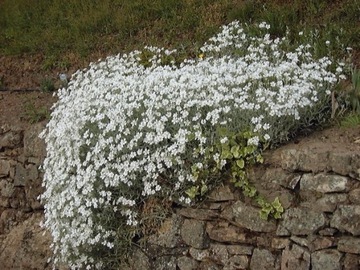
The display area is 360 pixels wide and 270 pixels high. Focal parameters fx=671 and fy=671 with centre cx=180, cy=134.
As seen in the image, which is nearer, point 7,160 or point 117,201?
point 117,201

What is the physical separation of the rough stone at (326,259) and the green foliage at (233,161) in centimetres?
46

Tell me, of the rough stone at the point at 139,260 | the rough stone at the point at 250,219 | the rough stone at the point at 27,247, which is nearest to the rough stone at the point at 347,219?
the rough stone at the point at 250,219

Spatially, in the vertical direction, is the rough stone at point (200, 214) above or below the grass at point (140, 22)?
below

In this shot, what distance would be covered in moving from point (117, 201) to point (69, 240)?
22.2 inches

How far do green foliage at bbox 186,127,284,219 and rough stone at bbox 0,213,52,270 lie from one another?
207 cm

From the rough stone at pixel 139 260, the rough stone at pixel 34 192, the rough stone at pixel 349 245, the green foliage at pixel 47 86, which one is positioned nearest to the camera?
the rough stone at pixel 349 245

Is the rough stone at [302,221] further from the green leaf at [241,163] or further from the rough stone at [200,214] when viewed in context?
the rough stone at [200,214]

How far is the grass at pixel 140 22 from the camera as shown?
22.6ft

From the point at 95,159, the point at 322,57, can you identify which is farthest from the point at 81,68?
the point at 322,57

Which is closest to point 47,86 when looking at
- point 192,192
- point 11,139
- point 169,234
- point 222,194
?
point 11,139

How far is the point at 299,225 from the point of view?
4.75 m

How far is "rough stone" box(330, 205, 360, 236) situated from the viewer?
178 inches

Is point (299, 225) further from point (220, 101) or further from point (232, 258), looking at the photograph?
point (220, 101)

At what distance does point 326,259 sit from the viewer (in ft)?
15.1
